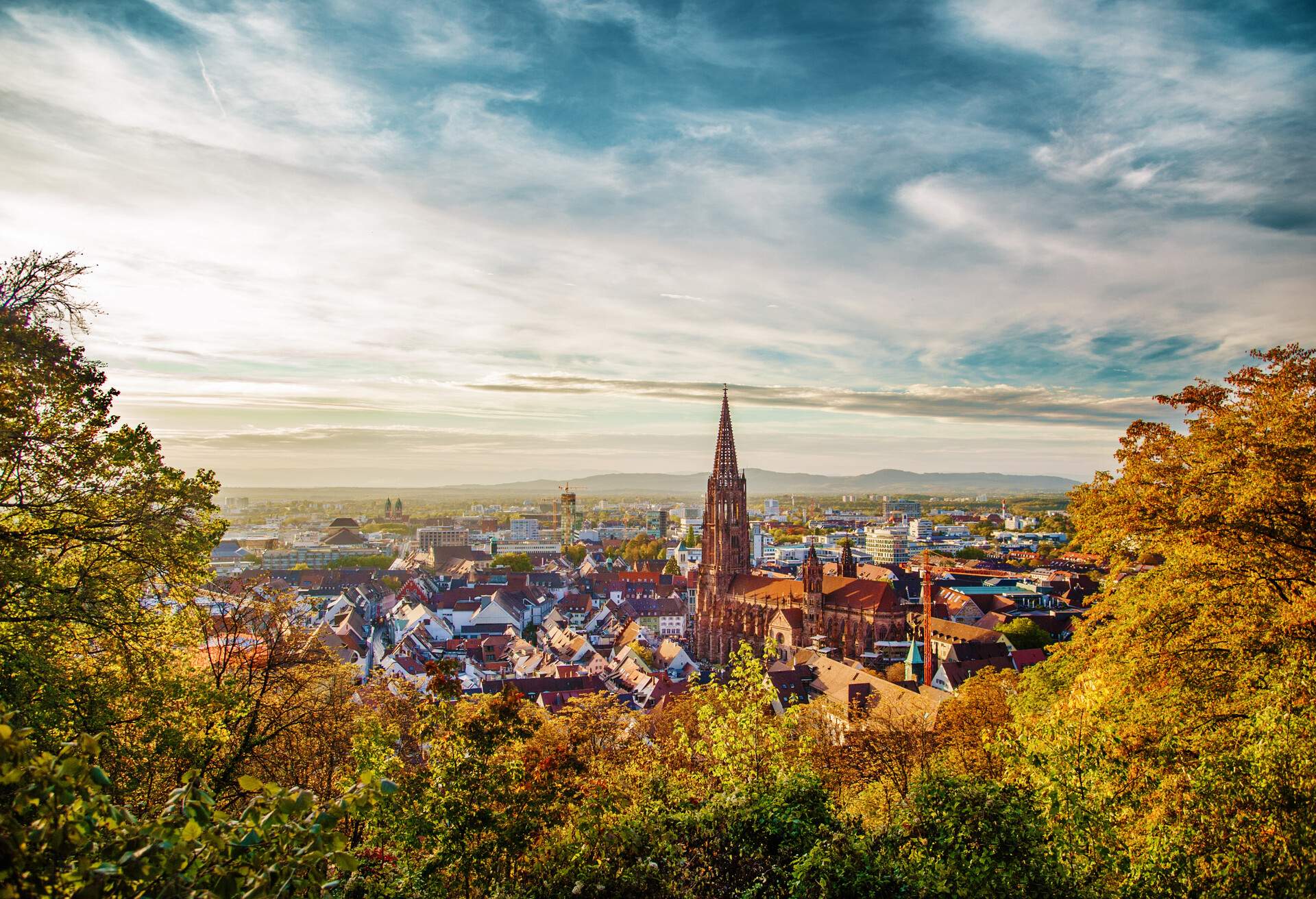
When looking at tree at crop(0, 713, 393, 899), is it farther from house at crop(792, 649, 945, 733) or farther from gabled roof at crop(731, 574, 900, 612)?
gabled roof at crop(731, 574, 900, 612)

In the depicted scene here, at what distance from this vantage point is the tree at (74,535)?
10203 millimetres

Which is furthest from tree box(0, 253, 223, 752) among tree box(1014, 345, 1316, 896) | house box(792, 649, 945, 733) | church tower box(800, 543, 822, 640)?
church tower box(800, 543, 822, 640)

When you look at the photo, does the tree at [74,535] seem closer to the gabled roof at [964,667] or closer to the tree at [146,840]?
the tree at [146,840]

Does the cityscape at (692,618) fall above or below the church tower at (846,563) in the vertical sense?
below

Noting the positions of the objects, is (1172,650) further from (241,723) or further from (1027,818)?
(241,723)

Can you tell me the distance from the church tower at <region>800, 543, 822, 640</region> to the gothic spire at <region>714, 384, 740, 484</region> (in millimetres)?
12271

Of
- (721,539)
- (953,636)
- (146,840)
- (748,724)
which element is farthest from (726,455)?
(146,840)

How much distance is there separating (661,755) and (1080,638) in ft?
38.2

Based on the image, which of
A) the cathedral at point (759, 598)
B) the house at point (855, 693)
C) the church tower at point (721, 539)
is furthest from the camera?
the church tower at point (721, 539)

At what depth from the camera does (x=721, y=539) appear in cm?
7381

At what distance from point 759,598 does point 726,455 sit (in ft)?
46.7

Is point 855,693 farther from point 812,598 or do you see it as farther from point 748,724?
point 748,724

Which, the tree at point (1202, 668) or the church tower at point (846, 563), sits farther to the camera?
the church tower at point (846, 563)

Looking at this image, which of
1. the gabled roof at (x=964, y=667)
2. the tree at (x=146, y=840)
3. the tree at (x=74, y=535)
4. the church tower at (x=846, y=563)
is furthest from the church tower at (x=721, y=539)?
the tree at (x=146, y=840)
